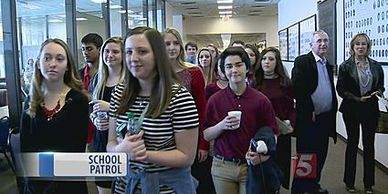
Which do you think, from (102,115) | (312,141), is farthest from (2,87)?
(312,141)

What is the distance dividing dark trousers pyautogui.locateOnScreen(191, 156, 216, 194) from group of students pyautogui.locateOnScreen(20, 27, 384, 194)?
0.01 meters

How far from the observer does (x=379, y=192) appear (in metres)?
3.87

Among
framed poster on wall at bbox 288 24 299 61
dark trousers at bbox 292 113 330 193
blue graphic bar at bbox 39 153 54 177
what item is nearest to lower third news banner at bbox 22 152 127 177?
blue graphic bar at bbox 39 153 54 177

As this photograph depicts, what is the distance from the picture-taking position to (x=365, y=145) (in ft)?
13.0

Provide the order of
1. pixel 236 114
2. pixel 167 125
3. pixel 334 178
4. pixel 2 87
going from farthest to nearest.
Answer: pixel 334 178, pixel 2 87, pixel 236 114, pixel 167 125

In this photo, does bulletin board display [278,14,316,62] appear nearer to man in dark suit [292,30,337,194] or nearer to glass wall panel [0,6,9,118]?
man in dark suit [292,30,337,194]

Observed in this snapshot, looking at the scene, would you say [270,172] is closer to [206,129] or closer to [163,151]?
[206,129]

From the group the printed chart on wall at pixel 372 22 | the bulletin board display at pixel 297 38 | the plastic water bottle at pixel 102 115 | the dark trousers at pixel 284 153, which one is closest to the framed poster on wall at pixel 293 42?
the bulletin board display at pixel 297 38

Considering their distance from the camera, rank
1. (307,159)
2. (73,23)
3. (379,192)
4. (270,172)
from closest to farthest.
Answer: (270,172), (307,159), (379,192), (73,23)

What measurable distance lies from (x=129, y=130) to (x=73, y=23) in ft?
12.9

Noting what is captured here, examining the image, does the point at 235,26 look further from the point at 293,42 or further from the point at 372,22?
the point at 372,22

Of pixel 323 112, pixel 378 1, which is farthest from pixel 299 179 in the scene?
pixel 378 1

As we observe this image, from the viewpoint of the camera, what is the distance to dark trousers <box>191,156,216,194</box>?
10.7 feet

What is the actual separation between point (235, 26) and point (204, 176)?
47.1ft
